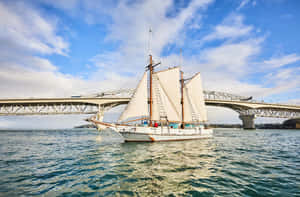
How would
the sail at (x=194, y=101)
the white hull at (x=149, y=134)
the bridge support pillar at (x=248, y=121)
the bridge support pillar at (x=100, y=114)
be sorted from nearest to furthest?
the white hull at (x=149, y=134) < the sail at (x=194, y=101) < the bridge support pillar at (x=100, y=114) < the bridge support pillar at (x=248, y=121)

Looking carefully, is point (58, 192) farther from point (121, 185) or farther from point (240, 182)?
point (240, 182)

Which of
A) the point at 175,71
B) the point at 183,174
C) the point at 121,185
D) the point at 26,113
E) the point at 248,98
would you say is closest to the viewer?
the point at 121,185

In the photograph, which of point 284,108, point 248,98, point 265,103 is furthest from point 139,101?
point 248,98

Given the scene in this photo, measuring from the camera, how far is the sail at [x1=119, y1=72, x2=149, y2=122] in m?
22.3

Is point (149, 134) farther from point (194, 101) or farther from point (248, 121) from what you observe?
point (248, 121)

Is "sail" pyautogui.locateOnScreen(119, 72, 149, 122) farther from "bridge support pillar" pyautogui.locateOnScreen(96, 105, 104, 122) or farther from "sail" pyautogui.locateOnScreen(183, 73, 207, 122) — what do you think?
Answer: "bridge support pillar" pyautogui.locateOnScreen(96, 105, 104, 122)

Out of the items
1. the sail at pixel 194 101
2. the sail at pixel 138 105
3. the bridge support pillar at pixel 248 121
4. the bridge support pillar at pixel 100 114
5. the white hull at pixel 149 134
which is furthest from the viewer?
the bridge support pillar at pixel 248 121

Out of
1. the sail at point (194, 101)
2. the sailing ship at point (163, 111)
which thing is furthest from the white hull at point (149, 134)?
the sail at point (194, 101)

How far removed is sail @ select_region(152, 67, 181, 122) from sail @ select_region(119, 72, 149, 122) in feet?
10.7

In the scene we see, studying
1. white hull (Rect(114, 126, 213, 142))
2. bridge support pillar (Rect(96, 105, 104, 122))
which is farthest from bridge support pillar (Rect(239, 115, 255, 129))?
bridge support pillar (Rect(96, 105, 104, 122))

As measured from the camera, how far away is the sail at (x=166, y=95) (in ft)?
86.3

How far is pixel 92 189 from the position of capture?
5.75 meters

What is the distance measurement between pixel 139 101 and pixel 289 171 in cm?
1801

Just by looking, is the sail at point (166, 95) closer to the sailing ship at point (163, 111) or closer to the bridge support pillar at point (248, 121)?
the sailing ship at point (163, 111)
